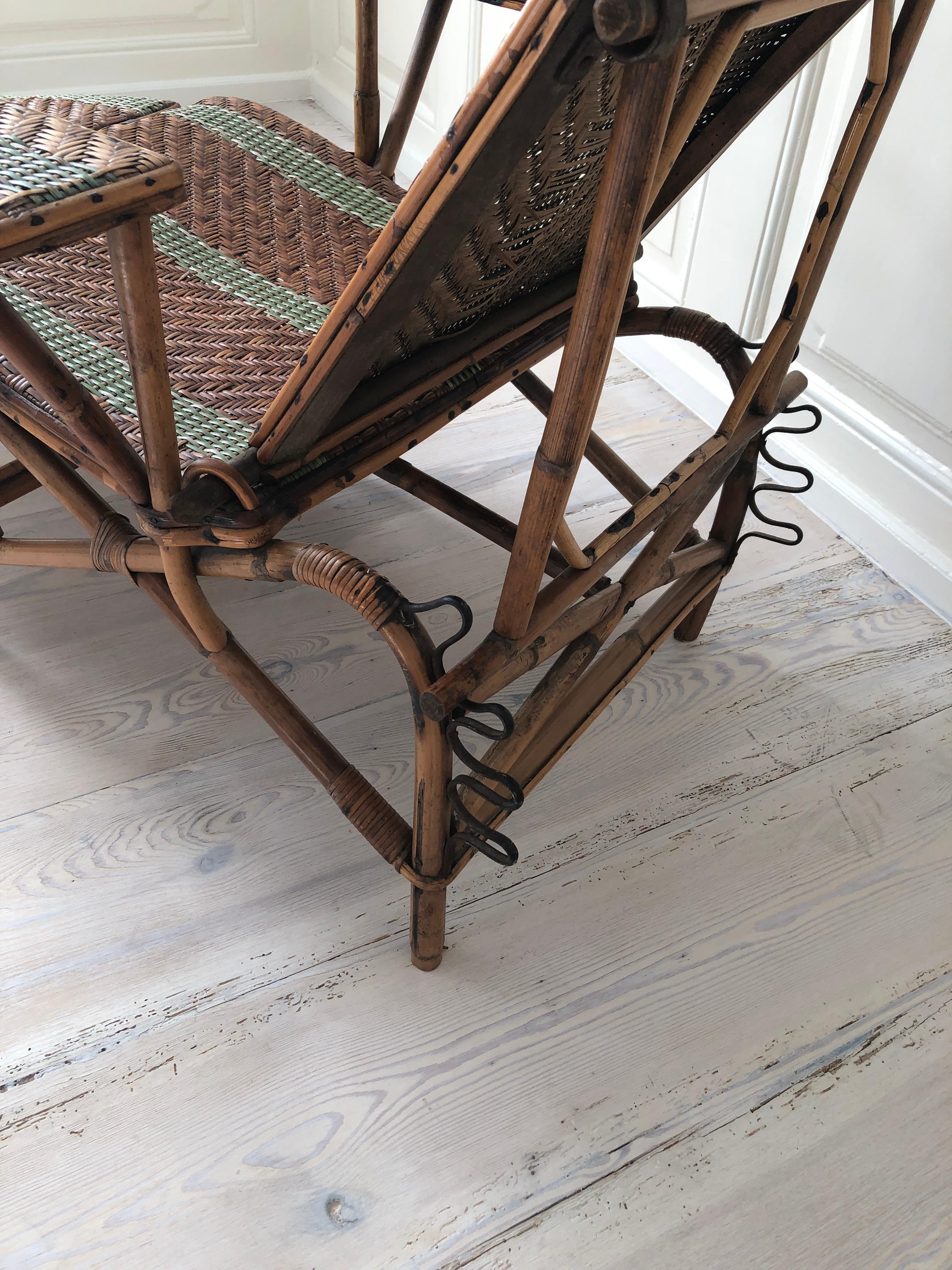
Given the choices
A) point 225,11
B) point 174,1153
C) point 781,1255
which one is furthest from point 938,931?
point 225,11

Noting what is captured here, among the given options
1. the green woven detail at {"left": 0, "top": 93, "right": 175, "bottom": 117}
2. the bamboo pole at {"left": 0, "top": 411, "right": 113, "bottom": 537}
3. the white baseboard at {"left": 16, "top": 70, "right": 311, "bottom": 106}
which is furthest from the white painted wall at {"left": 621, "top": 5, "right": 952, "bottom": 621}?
the white baseboard at {"left": 16, "top": 70, "right": 311, "bottom": 106}

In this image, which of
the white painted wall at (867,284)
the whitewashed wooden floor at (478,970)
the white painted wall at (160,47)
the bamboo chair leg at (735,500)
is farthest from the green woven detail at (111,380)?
the white painted wall at (160,47)

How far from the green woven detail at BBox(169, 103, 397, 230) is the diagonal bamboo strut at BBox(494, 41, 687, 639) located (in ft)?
1.99

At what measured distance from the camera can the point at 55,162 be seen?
2.14 ft

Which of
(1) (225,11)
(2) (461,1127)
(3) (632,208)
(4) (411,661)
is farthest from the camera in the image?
(1) (225,11)

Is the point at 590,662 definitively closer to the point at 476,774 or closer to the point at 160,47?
the point at 476,774

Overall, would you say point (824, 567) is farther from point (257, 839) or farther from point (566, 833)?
point (257, 839)

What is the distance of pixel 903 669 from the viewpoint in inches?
53.8

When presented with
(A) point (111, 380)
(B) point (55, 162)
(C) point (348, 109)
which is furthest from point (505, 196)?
(C) point (348, 109)

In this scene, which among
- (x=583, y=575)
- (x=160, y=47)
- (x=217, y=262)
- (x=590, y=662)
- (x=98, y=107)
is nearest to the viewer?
(x=583, y=575)

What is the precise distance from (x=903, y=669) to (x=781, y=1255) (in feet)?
2.56

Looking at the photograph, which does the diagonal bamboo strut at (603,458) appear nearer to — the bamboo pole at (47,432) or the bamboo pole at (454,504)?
the bamboo pole at (454,504)

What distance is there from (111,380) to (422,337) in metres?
0.31

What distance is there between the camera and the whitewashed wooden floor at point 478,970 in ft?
2.81
